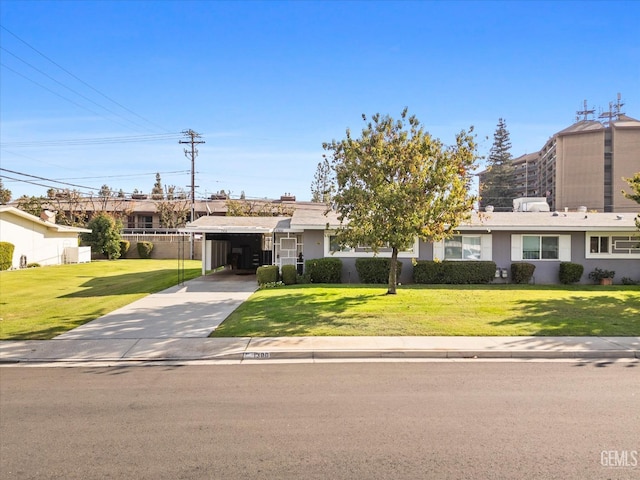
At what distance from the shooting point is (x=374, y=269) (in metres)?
20.2

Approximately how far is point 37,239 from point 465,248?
33.4 meters

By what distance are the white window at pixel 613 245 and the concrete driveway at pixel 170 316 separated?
1582cm

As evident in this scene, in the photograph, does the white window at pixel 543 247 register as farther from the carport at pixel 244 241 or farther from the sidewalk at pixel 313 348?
the sidewalk at pixel 313 348

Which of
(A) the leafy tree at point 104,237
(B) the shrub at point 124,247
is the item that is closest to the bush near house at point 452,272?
(A) the leafy tree at point 104,237

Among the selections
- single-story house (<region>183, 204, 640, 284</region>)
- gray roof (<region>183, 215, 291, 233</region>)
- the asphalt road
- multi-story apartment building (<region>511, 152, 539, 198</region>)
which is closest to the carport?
gray roof (<region>183, 215, 291, 233</region>)

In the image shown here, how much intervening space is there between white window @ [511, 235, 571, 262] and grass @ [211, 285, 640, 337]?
15.1 ft

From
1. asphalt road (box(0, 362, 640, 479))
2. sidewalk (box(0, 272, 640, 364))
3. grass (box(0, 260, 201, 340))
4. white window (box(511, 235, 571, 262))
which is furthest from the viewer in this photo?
white window (box(511, 235, 571, 262))

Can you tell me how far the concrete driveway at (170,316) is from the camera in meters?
10.9

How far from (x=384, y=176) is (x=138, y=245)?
38486mm

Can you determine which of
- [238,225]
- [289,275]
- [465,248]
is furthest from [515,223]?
[238,225]

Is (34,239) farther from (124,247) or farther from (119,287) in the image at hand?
(119,287)

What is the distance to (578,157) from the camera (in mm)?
80500

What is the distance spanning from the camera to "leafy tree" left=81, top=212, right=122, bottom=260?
143 feet

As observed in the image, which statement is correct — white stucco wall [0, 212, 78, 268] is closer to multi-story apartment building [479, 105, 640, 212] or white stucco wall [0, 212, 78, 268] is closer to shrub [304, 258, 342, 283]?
shrub [304, 258, 342, 283]
